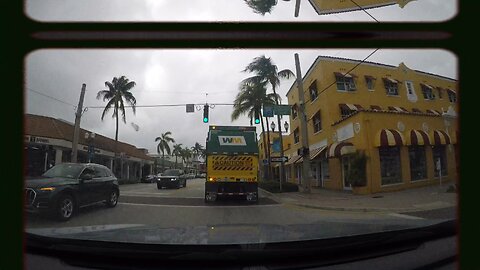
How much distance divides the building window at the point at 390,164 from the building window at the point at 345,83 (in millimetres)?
1152

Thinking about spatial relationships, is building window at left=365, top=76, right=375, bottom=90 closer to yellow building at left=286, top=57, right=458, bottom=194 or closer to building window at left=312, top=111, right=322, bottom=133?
yellow building at left=286, top=57, right=458, bottom=194

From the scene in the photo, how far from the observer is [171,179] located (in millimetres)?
8992

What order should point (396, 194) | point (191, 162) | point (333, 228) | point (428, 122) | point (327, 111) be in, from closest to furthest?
point (333, 228) < point (428, 122) < point (396, 194) < point (327, 111) < point (191, 162)

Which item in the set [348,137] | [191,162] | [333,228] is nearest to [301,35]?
[333,228]

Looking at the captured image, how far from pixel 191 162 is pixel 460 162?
8.70 meters

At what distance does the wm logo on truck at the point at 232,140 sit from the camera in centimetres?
1118

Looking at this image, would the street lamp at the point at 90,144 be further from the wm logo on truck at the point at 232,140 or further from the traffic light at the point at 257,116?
the traffic light at the point at 257,116

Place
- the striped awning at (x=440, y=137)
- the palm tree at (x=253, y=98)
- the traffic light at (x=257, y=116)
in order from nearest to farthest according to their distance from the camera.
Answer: the striped awning at (x=440, y=137), the traffic light at (x=257, y=116), the palm tree at (x=253, y=98)

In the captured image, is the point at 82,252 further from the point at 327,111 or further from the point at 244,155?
the point at 244,155

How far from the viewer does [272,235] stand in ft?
8.35

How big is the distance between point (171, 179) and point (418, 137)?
681 cm

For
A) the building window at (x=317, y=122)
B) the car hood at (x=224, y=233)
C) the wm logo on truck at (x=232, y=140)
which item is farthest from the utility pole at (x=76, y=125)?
the wm logo on truck at (x=232, y=140)

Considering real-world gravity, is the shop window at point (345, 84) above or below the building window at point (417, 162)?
above

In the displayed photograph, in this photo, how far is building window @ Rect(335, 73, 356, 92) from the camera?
480 cm
